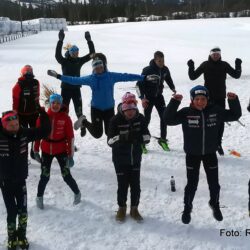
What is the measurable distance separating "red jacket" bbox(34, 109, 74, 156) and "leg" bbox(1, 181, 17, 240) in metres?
1.07

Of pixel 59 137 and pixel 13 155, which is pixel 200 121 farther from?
pixel 13 155

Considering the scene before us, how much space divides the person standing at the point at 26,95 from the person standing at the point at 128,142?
2.25 metres

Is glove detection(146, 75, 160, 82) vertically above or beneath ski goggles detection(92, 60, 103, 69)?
beneath

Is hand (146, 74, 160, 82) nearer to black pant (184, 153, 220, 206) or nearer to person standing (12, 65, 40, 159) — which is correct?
person standing (12, 65, 40, 159)

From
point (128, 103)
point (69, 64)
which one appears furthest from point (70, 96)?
point (128, 103)

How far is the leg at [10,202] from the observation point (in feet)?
15.4

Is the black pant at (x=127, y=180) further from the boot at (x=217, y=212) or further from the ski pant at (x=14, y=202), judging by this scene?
the ski pant at (x=14, y=202)

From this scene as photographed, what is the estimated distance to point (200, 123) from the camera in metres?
5.04

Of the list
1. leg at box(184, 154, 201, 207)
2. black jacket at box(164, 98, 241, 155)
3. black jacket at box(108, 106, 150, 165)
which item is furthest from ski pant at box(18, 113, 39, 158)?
leg at box(184, 154, 201, 207)

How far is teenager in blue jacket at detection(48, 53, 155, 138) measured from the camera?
7.02 metres

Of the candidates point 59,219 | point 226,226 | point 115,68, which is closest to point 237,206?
point 226,226

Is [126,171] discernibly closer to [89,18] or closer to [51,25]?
[51,25]

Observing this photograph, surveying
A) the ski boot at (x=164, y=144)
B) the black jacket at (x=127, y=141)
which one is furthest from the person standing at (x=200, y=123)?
the ski boot at (x=164, y=144)

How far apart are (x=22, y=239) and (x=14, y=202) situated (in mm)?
491
